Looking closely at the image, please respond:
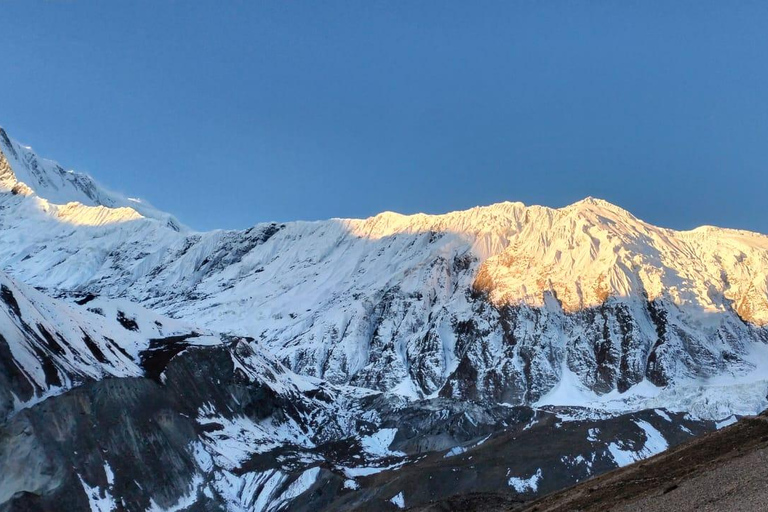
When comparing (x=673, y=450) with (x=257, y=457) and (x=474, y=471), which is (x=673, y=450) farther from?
(x=257, y=457)

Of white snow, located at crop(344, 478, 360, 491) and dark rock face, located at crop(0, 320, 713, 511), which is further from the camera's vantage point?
white snow, located at crop(344, 478, 360, 491)

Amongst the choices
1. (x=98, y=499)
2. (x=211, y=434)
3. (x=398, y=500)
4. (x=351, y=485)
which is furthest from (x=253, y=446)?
(x=98, y=499)

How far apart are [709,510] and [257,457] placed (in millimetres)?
105640

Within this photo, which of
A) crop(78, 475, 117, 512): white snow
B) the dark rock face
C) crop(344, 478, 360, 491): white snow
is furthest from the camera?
crop(344, 478, 360, 491): white snow

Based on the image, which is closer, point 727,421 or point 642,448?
point 642,448

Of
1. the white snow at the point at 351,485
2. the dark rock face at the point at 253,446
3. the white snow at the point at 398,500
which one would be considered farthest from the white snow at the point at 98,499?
the white snow at the point at 398,500

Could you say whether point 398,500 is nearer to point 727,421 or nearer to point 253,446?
point 253,446

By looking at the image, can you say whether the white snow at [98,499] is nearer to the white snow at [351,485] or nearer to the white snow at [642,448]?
the white snow at [351,485]

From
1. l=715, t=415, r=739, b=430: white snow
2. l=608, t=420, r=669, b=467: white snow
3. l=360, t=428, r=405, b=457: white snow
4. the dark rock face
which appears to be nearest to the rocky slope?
the dark rock face

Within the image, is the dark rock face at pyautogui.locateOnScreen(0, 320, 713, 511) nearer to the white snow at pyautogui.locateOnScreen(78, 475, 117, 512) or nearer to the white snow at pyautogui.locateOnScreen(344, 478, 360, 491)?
the white snow at pyautogui.locateOnScreen(78, 475, 117, 512)

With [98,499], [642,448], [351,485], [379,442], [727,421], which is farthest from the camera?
[727,421]

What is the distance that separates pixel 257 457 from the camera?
136000mm

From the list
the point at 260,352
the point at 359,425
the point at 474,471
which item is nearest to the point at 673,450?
the point at 474,471

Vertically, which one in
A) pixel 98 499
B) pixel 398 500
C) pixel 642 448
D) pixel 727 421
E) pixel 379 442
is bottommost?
pixel 642 448
